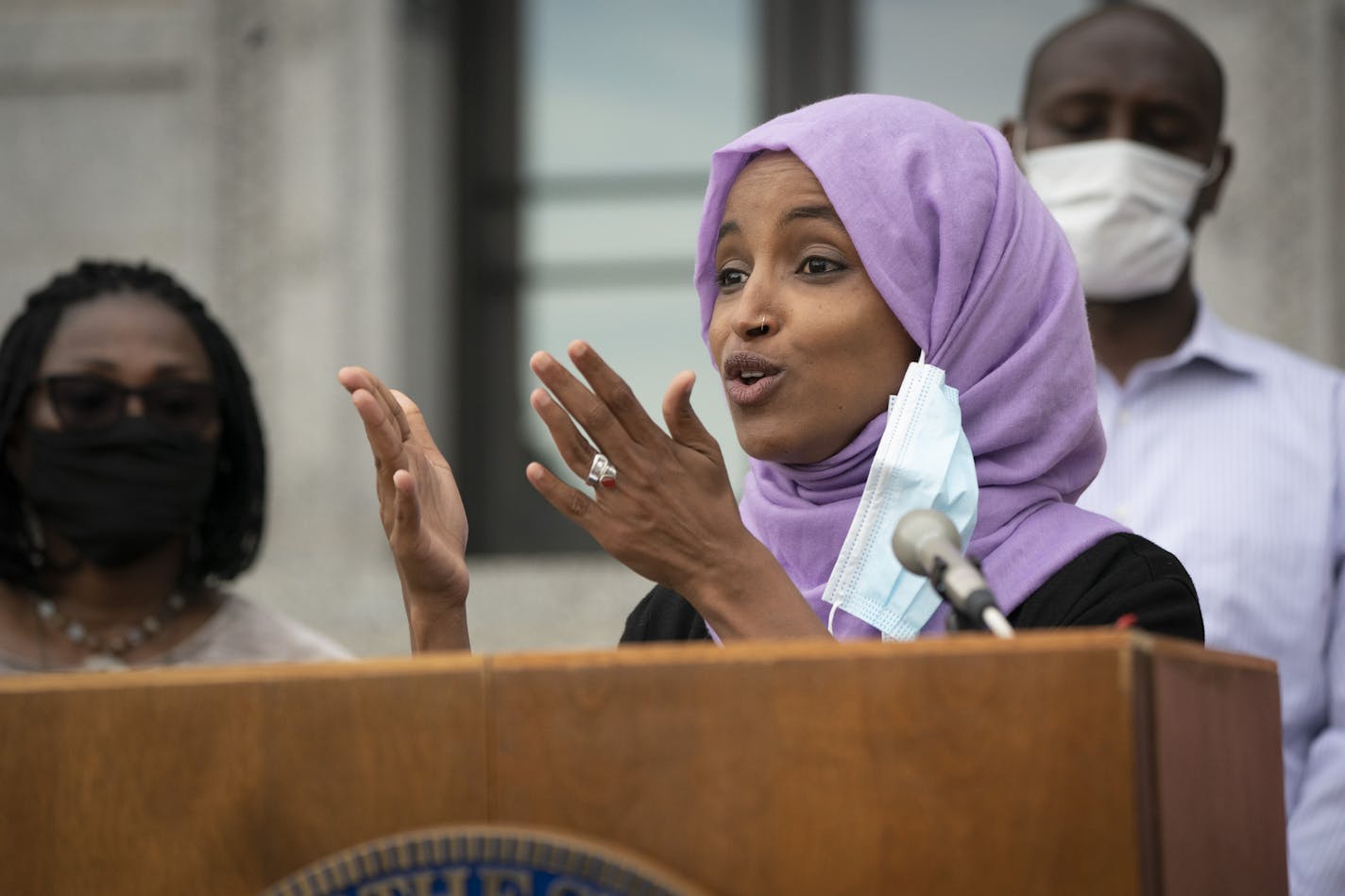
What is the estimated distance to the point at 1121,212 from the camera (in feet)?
13.2

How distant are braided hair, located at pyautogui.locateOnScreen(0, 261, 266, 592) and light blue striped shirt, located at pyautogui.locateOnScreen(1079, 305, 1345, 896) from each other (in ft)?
5.98

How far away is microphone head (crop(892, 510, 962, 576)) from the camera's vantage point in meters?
1.97

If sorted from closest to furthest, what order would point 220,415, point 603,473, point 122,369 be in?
point 603,473
point 122,369
point 220,415

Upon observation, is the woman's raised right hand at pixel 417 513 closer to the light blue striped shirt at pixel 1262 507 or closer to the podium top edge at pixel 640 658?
the podium top edge at pixel 640 658

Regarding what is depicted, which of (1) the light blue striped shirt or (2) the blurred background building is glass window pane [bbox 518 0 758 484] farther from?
(1) the light blue striped shirt

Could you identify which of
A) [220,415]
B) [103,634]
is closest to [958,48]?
[220,415]

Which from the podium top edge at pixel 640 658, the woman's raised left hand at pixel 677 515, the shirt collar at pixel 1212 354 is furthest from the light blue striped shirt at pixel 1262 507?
the podium top edge at pixel 640 658

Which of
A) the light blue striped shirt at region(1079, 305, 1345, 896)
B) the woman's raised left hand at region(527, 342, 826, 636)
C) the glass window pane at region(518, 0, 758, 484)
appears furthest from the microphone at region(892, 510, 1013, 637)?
the glass window pane at region(518, 0, 758, 484)

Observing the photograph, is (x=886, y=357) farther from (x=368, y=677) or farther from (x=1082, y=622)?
(x=368, y=677)

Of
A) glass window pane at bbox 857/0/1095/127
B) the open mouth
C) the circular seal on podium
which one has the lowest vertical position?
the circular seal on podium

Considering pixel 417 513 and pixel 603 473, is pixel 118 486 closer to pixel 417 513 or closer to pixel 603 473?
pixel 417 513

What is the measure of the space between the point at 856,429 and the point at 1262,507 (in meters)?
1.50

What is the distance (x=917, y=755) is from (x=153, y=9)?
5.20 metres

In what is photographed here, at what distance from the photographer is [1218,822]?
Answer: 190cm
